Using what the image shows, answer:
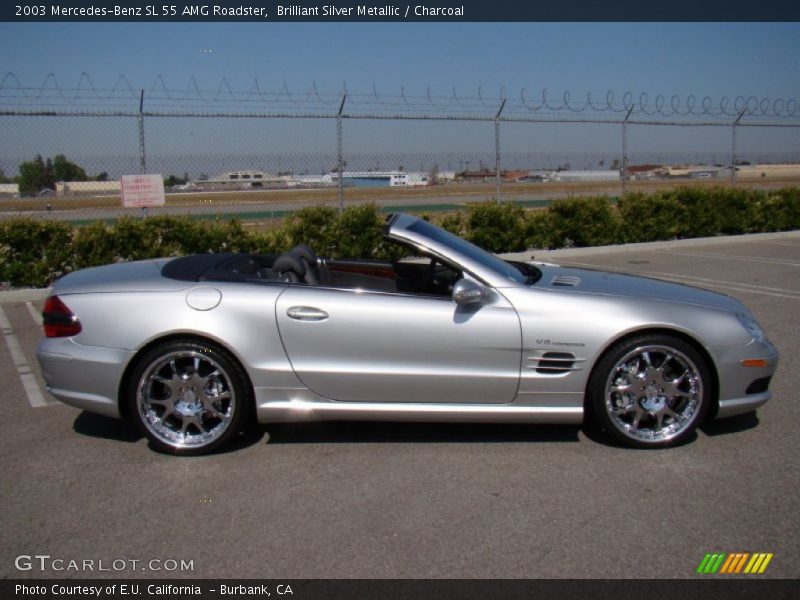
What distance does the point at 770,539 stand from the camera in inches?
125

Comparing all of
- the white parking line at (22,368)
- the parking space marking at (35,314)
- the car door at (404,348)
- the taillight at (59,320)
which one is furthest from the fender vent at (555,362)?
the parking space marking at (35,314)

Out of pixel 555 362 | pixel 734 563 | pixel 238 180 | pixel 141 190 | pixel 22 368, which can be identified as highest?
pixel 238 180

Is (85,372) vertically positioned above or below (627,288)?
below

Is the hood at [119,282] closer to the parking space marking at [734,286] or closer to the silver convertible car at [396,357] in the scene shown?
the silver convertible car at [396,357]

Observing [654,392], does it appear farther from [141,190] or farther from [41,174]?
[41,174]

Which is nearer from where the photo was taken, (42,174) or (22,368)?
(22,368)

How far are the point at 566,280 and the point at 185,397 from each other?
2.37 m

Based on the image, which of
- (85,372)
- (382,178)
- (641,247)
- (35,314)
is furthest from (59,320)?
(641,247)

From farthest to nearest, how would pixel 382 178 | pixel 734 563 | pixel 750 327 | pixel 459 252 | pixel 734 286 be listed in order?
pixel 382 178
pixel 734 286
pixel 459 252
pixel 750 327
pixel 734 563

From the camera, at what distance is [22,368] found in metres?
6.16

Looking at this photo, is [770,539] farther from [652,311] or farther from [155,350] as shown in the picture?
[155,350]

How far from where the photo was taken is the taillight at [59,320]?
166 inches

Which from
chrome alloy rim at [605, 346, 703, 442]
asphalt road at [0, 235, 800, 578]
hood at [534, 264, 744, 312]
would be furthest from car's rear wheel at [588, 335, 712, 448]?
hood at [534, 264, 744, 312]
